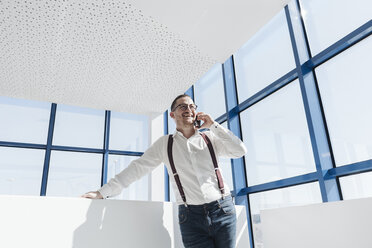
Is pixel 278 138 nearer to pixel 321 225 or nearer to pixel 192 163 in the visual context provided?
pixel 321 225

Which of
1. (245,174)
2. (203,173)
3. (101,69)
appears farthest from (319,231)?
(101,69)

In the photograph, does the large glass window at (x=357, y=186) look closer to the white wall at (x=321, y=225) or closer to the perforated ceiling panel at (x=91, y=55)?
the white wall at (x=321, y=225)

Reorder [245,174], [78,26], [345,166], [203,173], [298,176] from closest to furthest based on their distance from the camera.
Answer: [203,173]
[345,166]
[298,176]
[78,26]
[245,174]

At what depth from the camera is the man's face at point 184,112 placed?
1.52 m

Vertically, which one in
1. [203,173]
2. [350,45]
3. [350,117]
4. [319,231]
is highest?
[350,45]

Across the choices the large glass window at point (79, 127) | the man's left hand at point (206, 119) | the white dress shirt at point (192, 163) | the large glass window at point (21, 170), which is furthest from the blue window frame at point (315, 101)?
the large glass window at point (21, 170)

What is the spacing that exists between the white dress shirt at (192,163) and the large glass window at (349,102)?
1245 mm

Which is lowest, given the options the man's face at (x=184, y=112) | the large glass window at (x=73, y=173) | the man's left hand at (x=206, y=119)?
the man's left hand at (x=206, y=119)

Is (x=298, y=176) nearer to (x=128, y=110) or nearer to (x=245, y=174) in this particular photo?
(x=245, y=174)

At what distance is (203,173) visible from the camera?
137 cm

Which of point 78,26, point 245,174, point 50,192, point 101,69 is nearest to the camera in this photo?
point 78,26

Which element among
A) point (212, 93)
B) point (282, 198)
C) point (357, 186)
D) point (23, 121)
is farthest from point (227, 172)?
point (23, 121)

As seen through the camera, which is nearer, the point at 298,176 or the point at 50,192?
the point at 298,176

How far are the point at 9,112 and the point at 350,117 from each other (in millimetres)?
4971
